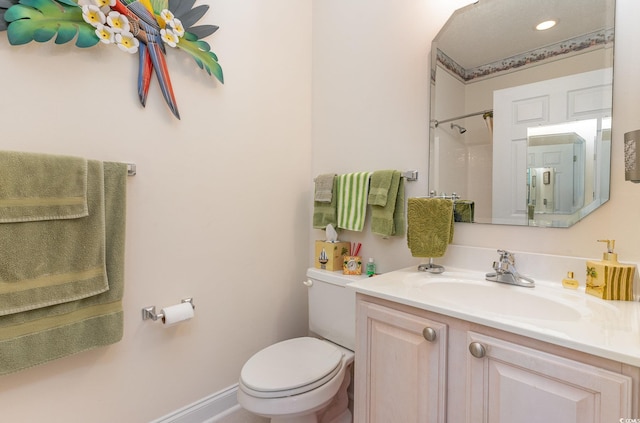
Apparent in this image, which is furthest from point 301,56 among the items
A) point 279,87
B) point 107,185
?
point 107,185

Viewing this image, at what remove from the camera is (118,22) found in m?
1.12

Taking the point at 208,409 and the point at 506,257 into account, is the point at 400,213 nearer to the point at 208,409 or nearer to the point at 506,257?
the point at 506,257

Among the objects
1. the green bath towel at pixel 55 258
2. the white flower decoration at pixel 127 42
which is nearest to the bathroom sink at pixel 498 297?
the green bath towel at pixel 55 258

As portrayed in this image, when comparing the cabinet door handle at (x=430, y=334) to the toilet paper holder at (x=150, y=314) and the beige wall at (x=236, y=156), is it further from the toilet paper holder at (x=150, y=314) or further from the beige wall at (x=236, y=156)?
the toilet paper holder at (x=150, y=314)

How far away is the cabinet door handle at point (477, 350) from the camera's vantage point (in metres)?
0.76

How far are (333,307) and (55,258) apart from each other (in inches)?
44.0

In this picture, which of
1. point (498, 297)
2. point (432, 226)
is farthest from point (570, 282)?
point (432, 226)

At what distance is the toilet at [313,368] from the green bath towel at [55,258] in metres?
0.68

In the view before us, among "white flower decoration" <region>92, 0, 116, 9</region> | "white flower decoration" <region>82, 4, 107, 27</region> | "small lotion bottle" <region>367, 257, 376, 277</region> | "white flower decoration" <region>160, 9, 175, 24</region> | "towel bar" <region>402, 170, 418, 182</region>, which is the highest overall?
"white flower decoration" <region>160, 9, 175, 24</region>

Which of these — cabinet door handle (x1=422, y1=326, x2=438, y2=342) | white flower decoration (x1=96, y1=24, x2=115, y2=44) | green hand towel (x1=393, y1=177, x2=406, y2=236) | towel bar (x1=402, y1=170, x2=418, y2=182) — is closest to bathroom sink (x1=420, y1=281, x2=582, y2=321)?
cabinet door handle (x1=422, y1=326, x2=438, y2=342)

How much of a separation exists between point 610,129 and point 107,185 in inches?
68.2

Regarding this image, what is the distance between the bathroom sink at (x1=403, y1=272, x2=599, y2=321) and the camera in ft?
2.89

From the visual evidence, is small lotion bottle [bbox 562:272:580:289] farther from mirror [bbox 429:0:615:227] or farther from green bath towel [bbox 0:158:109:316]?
green bath towel [bbox 0:158:109:316]

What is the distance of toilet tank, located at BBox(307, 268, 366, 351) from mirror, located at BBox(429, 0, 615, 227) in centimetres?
62
